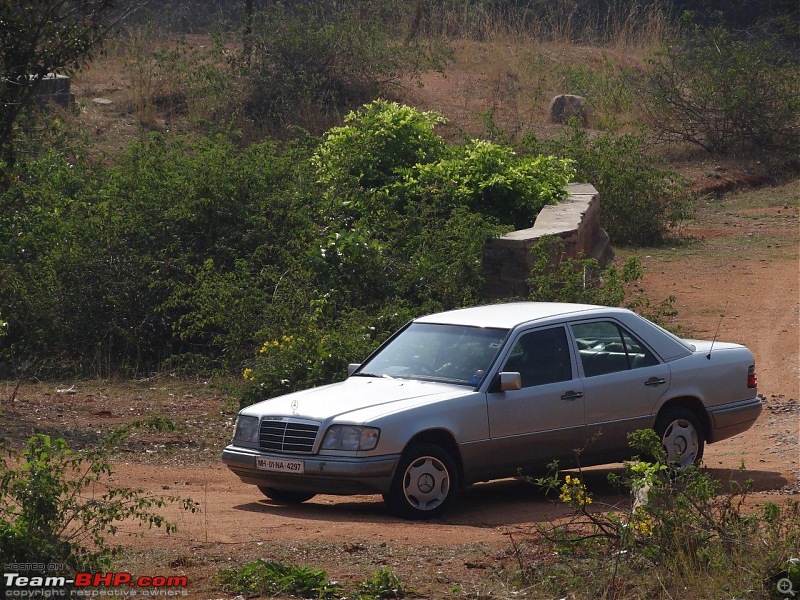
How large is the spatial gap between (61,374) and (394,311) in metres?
4.04

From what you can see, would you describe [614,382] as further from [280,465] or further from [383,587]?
[383,587]

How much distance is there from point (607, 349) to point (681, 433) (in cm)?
88

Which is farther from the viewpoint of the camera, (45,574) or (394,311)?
(394,311)

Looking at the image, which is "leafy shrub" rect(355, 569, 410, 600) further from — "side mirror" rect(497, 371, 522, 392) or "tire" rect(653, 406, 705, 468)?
"tire" rect(653, 406, 705, 468)

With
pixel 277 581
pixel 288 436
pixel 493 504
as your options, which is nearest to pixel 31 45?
pixel 288 436

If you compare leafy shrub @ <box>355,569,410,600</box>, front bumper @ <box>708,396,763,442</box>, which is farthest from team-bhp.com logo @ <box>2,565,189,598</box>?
front bumper @ <box>708,396,763,442</box>

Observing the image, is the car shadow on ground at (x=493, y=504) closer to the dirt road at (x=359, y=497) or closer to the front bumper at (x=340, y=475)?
the dirt road at (x=359, y=497)

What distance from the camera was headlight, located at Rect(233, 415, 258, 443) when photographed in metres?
8.44

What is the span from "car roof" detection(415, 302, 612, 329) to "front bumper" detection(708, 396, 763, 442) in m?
1.11

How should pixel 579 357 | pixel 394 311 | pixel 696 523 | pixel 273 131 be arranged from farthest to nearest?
pixel 273 131
pixel 394 311
pixel 579 357
pixel 696 523

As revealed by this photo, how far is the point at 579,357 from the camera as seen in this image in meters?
8.91

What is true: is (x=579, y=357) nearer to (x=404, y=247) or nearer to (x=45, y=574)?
(x=45, y=574)

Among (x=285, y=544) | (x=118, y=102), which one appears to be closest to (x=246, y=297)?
(x=285, y=544)

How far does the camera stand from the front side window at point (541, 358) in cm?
869
